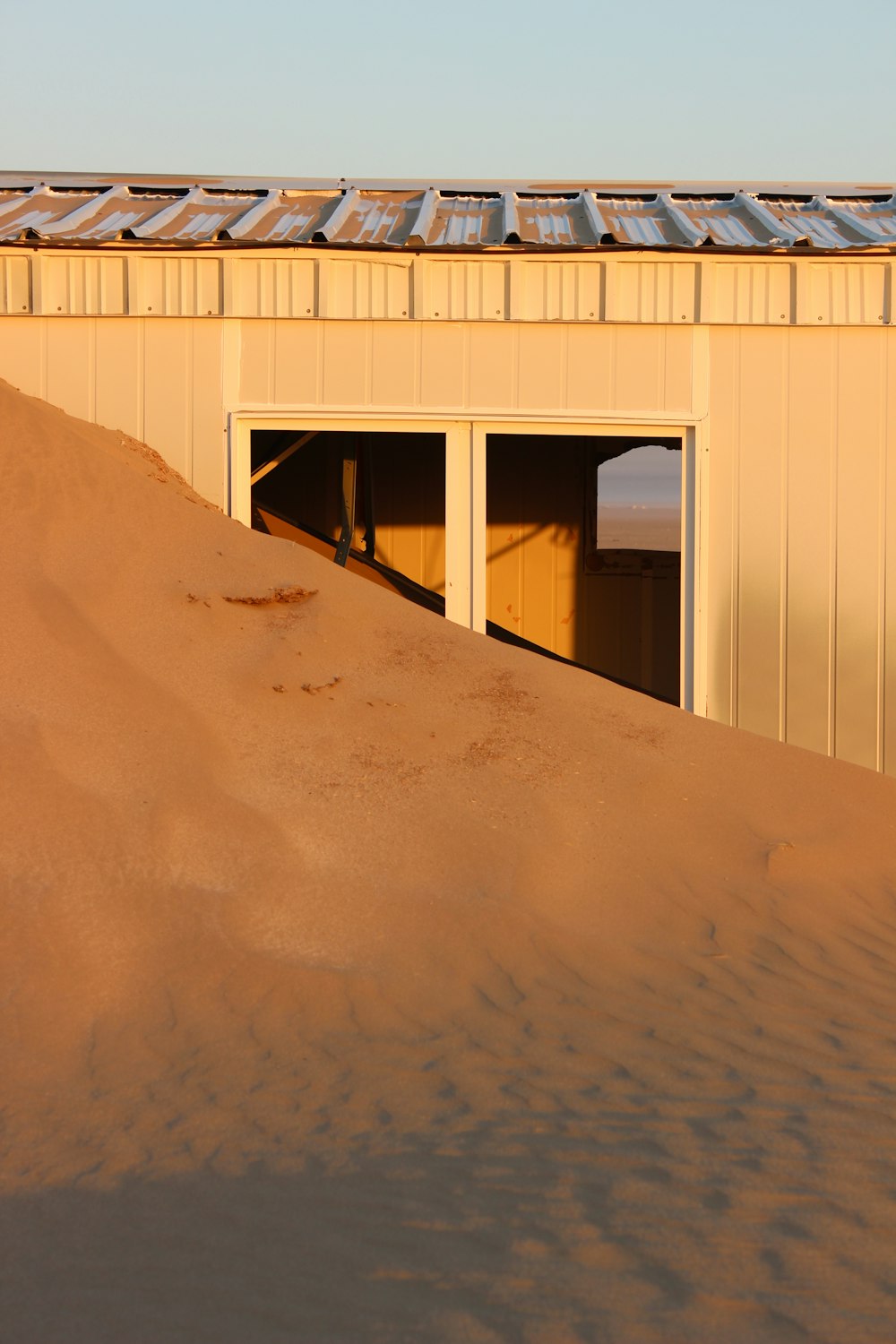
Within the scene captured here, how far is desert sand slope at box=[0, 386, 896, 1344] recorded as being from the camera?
226 cm

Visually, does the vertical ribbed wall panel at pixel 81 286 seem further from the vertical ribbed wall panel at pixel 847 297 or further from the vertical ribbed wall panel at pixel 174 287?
the vertical ribbed wall panel at pixel 847 297

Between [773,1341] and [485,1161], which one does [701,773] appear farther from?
[773,1341]

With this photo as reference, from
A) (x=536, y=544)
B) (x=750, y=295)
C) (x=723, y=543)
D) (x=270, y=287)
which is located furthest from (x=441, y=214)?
(x=536, y=544)

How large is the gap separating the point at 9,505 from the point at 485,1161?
14.3 feet

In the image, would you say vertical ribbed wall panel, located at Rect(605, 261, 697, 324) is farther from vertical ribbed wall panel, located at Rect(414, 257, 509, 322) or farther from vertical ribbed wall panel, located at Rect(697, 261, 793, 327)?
vertical ribbed wall panel, located at Rect(414, 257, 509, 322)

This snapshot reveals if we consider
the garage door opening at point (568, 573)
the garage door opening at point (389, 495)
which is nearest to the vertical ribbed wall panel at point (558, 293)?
the garage door opening at point (389, 495)

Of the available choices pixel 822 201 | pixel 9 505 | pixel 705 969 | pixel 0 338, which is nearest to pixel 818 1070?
pixel 705 969

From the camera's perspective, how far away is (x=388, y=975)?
3.71 meters

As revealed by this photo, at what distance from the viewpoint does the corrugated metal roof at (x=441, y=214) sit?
738cm

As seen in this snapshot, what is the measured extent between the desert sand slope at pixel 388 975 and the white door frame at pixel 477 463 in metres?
1.17

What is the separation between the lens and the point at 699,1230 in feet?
7.90

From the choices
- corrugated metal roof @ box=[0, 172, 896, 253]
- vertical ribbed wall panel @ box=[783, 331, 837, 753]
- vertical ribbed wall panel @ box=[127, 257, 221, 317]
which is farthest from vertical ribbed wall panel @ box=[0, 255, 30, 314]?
vertical ribbed wall panel @ box=[783, 331, 837, 753]

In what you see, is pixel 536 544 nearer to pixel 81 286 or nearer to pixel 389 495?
pixel 389 495

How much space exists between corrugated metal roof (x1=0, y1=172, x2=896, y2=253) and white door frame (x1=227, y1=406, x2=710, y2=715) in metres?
1.02
